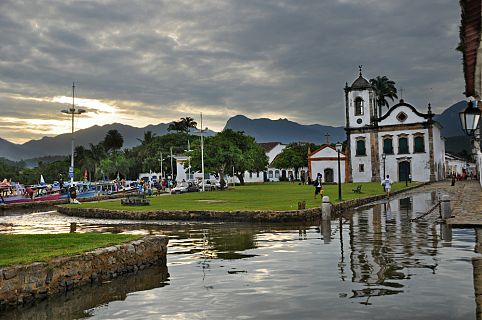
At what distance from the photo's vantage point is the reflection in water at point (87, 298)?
8.34 m

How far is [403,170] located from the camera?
69812mm

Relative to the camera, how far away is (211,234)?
61.4 feet

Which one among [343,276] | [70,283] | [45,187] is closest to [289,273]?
[343,276]

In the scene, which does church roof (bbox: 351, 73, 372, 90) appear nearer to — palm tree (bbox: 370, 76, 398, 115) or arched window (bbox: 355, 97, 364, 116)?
arched window (bbox: 355, 97, 364, 116)

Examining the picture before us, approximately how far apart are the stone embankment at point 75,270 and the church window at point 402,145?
61.5m

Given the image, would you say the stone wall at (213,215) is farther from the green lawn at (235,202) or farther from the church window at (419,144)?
the church window at (419,144)

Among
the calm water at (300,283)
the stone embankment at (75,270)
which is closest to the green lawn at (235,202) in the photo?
the calm water at (300,283)

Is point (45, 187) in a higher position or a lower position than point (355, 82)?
lower

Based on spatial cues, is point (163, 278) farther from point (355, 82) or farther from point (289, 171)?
point (289, 171)

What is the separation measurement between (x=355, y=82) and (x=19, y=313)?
2721 inches

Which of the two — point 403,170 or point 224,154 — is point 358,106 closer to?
point 403,170

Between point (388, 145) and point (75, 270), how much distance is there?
65425 mm

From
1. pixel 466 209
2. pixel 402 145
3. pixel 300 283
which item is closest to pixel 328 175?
pixel 402 145

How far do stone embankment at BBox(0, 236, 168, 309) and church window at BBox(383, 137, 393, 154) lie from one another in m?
62.0
